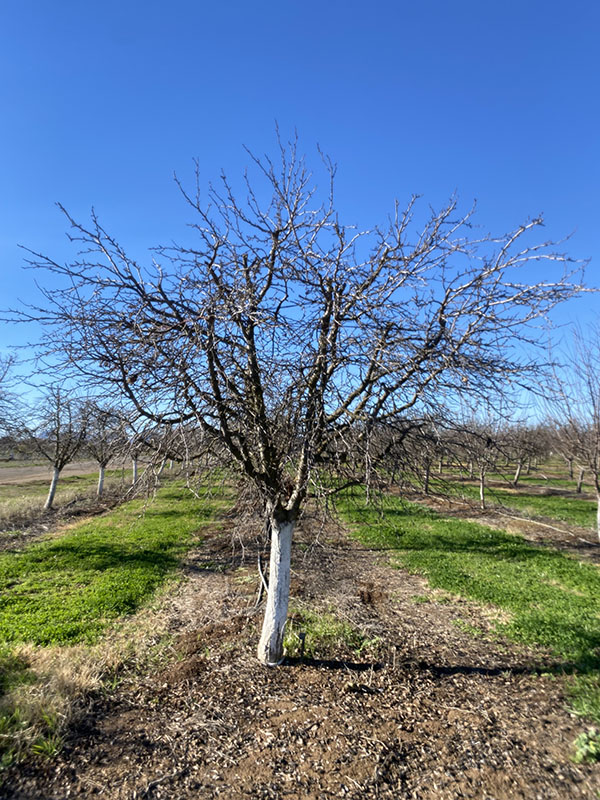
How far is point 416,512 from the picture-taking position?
17.4m

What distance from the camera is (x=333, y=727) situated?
12.8 ft

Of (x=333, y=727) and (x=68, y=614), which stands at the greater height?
(x=333, y=727)

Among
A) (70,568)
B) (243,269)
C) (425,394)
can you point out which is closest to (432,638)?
(425,394)

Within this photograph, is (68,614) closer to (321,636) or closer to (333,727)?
(321,636)

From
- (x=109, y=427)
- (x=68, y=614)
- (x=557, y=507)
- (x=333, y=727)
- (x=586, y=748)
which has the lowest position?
(x=68, y=614)

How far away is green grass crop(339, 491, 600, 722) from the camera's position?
5543 millimetres

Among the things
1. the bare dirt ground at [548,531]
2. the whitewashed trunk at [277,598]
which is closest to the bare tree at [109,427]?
the whitewashed trunk at [277,598]

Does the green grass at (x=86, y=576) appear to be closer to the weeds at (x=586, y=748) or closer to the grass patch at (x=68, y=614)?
the grass patch at (x=68, y=614)

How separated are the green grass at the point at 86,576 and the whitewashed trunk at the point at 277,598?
1.02 metres

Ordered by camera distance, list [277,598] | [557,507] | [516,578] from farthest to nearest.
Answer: [557,507] → [516,578] → [277,598]

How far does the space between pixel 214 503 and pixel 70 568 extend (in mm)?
9737

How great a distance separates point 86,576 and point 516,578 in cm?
958

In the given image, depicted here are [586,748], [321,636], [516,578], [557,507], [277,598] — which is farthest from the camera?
[557,507]

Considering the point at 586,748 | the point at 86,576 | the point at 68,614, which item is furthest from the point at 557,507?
the point at 68,614
